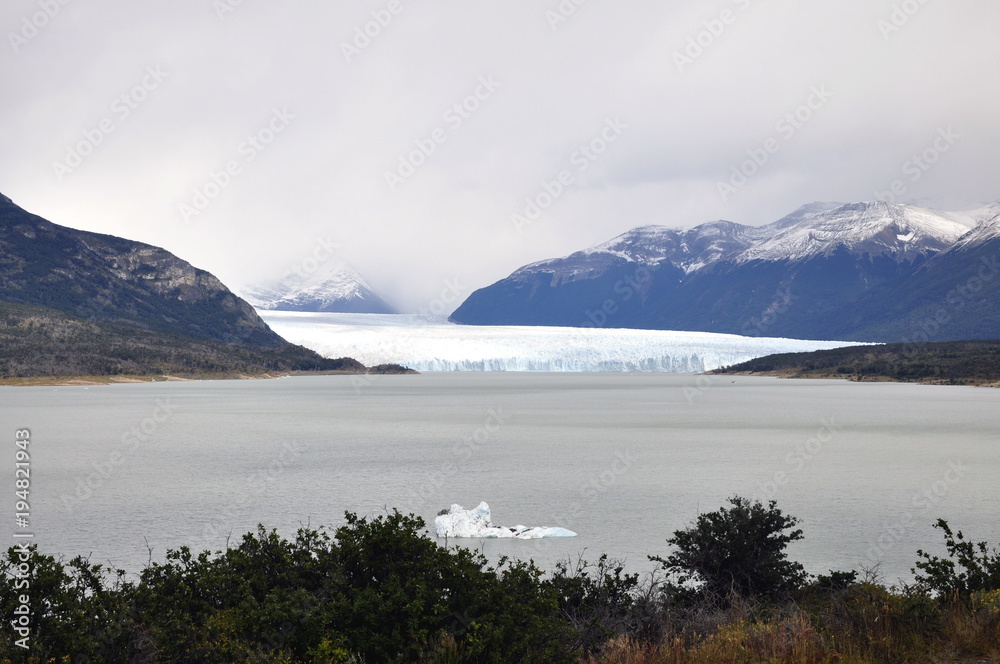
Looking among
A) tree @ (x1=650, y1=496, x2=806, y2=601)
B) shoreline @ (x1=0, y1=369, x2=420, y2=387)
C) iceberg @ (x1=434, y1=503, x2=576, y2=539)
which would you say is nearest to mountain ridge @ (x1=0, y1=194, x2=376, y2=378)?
shoreline @ (x1=0, y1=369, x2=420, y2=387)

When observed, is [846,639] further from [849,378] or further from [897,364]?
[897,364]

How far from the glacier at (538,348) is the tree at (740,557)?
367 feet

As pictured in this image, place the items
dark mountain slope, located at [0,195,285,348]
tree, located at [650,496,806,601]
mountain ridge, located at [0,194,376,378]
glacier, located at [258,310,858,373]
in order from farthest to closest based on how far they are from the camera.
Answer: dark mountain slope, located at [0,195,285,348], glacier, located at [258,310,858,373], mountain ridge, located at [0,194,376,378], tree, located at [650,496,806,601]

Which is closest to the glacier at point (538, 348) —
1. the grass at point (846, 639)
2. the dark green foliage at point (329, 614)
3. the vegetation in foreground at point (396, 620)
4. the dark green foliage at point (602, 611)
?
the dark green foliage at point (602, 611)

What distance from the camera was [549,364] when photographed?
133250mm

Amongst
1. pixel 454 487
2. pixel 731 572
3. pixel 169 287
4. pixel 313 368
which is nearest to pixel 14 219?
pixel 169 287

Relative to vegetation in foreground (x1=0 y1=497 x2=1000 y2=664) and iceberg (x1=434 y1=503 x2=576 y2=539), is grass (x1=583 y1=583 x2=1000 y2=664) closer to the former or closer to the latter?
vegetation in foreground (x1=0 y1=497 x2=1000 y2=664)

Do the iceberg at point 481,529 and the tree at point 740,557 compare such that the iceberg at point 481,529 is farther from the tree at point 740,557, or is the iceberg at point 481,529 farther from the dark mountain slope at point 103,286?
the dark mountain slope at point 103,286

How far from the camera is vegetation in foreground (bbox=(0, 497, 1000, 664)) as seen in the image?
24.0ft

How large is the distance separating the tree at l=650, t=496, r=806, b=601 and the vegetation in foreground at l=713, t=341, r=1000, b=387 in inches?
4144

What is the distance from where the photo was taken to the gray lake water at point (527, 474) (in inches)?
714

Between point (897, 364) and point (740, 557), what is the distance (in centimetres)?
12374

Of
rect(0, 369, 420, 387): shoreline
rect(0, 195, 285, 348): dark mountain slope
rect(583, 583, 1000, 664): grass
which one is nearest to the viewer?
rect(583, 583, 1000, 664): grass

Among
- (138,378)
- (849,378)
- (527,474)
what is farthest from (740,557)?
(849,378)
